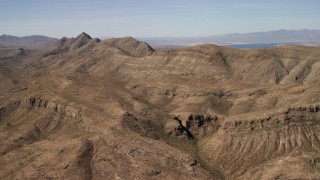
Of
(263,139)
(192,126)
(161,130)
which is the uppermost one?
(263,139)

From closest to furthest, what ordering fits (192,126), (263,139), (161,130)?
1. (263,139)
2. (161,130)
3. (192,126)

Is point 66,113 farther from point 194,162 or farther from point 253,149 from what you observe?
point 253,149

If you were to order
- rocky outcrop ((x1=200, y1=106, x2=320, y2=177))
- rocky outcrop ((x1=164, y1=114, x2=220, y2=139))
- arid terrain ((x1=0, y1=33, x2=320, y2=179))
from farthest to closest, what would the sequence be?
1. rocky outcrop ((x1=164, y1=114, x2=220, y2=139))
2. rocky outcrop ((x1=200, y1=106, x2=320, y2=177))
3. arid terrain ((x1=0, y1=33, x2=320, y2=179))

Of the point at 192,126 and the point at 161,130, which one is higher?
the point at 192,126

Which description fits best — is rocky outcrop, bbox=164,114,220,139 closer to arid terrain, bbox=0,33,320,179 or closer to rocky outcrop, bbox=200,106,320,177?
arid terrain, bbox=0,33,320,179

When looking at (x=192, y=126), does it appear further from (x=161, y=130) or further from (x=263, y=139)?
(x=263, y=139)

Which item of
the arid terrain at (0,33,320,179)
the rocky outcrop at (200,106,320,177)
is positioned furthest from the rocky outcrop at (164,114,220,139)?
the rocky outcrop at (200,106,320,177)

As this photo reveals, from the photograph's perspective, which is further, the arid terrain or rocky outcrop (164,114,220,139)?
rocky outcrop (164,114,220,139)

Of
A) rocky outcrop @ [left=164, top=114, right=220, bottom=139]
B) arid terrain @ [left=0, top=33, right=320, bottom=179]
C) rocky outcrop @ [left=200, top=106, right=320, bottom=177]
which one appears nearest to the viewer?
arid terrain @ [left=0, top=33, right=320, bottom=179]

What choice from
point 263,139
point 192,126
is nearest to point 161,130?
point 192,126
